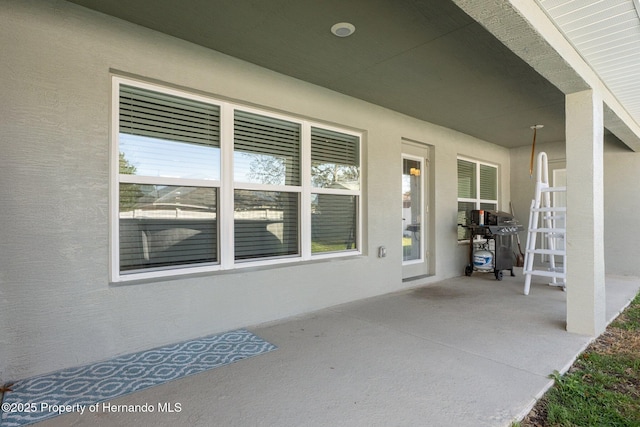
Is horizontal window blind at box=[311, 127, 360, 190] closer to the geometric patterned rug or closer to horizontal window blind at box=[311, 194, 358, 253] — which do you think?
horizontal window blind at box=[311, 194, 358, 253]

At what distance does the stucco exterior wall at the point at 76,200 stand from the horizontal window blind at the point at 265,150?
0.92 ft

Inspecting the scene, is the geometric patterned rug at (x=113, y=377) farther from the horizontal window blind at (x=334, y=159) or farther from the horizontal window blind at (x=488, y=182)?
the horizontal window blind at (x=488, y=182)

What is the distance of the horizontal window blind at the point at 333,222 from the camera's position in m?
4.27

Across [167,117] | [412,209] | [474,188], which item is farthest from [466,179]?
[167,117]

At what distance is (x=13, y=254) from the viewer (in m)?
2.32

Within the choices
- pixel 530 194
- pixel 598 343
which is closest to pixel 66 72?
pixel 598 343

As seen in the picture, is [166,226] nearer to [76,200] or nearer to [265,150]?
[76,200]

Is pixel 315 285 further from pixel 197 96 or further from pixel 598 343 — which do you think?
pixel 598 343

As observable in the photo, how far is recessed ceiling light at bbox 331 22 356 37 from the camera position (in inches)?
107

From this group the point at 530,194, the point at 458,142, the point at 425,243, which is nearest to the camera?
the point at 425,243

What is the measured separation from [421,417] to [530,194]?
275 inches

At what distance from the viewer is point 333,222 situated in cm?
446

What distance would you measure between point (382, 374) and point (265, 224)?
2012 millimetres

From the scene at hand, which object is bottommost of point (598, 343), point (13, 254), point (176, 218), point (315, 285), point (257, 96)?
point (598, 343)
